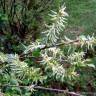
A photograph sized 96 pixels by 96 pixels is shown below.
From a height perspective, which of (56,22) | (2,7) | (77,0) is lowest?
(56,22)

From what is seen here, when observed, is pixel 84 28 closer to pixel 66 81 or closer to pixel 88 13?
pixel 88 13

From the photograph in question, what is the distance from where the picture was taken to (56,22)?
92.2 inches

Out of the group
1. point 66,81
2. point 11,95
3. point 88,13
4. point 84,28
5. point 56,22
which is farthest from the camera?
point 88,13

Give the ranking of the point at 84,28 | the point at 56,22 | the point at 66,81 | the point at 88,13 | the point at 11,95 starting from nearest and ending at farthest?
the point at 56,22, the point at 11,95, the point at 66,81, the point at 84,28, the point at 88,13

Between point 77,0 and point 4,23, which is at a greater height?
point 77,0

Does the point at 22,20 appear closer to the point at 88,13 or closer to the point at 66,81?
the point at 66,81

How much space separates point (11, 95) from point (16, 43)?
1.04 m

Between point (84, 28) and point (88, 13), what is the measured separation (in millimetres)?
489

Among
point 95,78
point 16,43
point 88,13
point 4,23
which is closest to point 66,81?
point 95,78

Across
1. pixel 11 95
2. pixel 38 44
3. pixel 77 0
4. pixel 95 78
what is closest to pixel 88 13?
pixel 77 0

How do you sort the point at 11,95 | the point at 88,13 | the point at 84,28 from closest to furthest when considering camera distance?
the point at 11,95 < the point at 84,28 < the point at 88,13

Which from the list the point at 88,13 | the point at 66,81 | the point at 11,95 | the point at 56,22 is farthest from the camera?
the point at 88,13

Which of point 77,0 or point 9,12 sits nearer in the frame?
point 9,12

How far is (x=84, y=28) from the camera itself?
568cm
